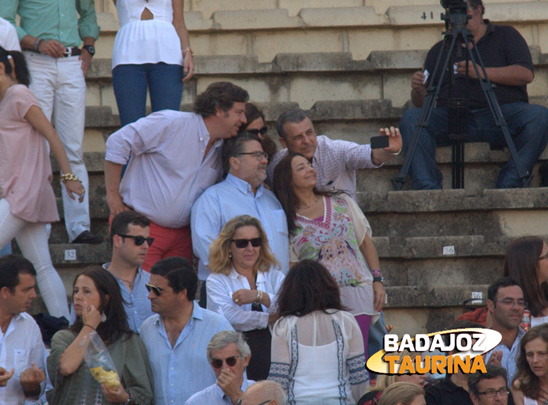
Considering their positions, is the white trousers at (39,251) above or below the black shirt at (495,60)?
below

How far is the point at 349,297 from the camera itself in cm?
554

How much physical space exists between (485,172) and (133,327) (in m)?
3.28

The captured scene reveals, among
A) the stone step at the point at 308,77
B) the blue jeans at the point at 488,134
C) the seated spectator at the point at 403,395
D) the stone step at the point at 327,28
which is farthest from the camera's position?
the stone step at the point at 327,28

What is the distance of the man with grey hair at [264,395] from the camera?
415cm

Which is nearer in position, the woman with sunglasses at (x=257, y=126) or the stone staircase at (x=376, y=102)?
the woman with sunglasses at (x=257, y=126)

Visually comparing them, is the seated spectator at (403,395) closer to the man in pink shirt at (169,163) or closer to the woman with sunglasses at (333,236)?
the woman with sunglasses at (333,236)

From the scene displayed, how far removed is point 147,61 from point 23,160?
3.17ft

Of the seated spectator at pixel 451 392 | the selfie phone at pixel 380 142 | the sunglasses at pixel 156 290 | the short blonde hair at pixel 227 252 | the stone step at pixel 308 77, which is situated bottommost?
the seated spectator at pixel 451 392

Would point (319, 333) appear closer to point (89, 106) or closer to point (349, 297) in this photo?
point (349, 297)

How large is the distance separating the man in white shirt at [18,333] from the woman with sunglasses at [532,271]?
7.93 feet

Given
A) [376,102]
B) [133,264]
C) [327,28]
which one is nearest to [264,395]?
[133,264]

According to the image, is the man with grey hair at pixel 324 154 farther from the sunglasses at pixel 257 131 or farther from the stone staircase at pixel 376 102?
the stone staircase at pixel 376 102

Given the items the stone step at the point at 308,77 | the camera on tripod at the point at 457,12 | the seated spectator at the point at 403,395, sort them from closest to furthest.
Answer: the seated spectator at the point at 403,395 → the camera on tripod at the point at 457,12 → the stone step at the point at 308,77

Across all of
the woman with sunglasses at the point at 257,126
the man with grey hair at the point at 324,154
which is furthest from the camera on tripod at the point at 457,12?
the woman with sunglasses at the point at 257,126
